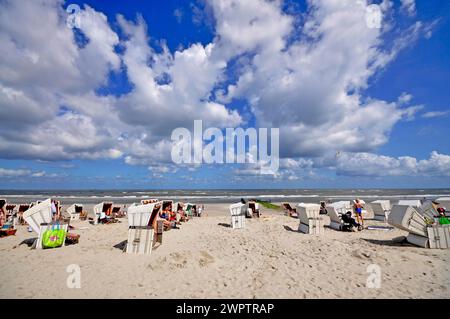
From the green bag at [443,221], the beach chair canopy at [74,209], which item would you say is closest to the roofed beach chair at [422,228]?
the green bag at [443,221]

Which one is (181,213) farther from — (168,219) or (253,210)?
(253,210)

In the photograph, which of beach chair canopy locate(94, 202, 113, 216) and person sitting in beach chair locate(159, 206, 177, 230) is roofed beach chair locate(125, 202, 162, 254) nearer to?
person sitting in beach chair locate(159, 206, 177, 230)

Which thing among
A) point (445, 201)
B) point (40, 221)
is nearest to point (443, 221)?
point (445, 201)

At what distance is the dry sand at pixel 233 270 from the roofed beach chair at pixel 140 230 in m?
0.39

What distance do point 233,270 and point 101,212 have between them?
12.9m

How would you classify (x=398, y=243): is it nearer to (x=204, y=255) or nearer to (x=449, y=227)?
(x=449, y=227)

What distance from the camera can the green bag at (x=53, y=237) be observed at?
8.78 meters

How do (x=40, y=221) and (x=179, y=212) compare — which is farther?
(x=179, y=212)

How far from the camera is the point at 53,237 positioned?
8.91 metres

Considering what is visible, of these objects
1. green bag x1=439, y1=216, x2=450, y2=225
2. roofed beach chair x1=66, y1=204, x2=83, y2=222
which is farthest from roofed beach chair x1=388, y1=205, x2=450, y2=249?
roofed beach chair x1=66, y1=204, x2=83, y2=222

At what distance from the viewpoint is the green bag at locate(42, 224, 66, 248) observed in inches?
346
